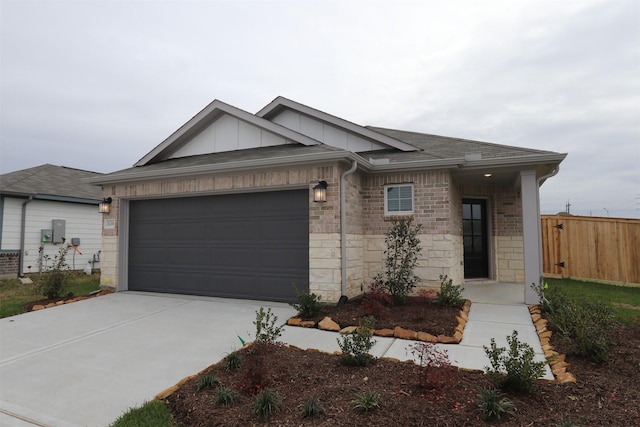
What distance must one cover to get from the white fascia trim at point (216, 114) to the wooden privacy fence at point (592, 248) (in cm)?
826

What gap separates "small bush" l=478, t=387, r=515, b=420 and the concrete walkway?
3.70 feet

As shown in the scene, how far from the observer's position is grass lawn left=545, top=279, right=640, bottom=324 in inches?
244

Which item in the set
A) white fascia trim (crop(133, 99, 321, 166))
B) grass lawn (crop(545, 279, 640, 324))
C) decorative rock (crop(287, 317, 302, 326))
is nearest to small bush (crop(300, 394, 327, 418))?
decorative rock (crop(287, 317, 302, 326))

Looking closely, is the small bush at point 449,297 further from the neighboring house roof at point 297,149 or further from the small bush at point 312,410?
the small bush at point 312,410

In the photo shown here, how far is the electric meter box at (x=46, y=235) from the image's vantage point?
39.8ft

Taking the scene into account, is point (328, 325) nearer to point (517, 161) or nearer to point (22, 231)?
point (517, 161)

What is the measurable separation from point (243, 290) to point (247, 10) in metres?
7.23

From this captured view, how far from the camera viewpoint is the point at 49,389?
359 cm

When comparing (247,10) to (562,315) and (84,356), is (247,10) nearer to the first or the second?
(84,356)

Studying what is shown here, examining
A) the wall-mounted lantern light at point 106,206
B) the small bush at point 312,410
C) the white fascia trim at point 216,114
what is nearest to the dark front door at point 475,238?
the white fascia trim at point 216,114

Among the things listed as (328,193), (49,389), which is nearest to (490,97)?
(328,193)

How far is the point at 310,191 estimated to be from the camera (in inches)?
267

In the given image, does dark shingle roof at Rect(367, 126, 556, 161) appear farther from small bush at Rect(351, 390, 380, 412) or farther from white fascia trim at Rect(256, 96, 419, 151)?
small bush at Rect(351, 390, 380, 412)

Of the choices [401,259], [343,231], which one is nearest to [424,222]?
[401,259]
